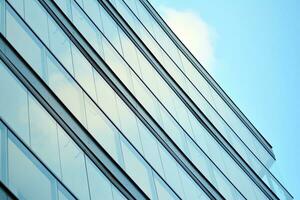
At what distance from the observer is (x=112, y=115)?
655 inches

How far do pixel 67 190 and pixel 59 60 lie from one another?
4.51 m

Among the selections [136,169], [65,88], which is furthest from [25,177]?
[136,169]

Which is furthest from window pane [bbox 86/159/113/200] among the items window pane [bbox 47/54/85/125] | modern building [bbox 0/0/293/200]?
window pane [bbox 47/54/85/125]

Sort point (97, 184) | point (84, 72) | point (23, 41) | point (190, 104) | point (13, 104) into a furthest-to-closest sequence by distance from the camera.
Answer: point (190, 104)
point (84, 72)
point (23, 41)
point (97, 184)
point (13, 104)

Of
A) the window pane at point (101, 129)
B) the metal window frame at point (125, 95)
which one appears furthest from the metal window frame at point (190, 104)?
the window pane at point (101, 129)

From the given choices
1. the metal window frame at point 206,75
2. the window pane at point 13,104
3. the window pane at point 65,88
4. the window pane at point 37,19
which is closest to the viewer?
the window pane at point 13,104

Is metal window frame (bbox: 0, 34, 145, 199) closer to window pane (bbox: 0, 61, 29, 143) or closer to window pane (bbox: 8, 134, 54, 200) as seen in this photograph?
window pane (bbox: 0, 61, 29, 143)

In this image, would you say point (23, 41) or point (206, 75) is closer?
point (23, 41)

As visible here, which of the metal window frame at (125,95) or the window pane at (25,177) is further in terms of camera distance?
the metal window frame at (125,95)

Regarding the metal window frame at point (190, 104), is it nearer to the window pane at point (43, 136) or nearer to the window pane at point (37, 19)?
the window pane at point (37, 19)

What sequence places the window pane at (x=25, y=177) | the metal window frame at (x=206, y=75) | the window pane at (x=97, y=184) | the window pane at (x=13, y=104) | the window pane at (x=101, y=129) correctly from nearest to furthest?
the window pane at (x=25, y=177)
the window pane at (x=13, y=104)
the window pane at (x=97, y=184)
the window pane at (x=101, y=129)
the metal window frame at (x=206, y=75)

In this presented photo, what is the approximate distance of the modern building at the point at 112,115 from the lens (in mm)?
11562

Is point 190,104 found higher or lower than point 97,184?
higher

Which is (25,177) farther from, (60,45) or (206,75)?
(206,75)
